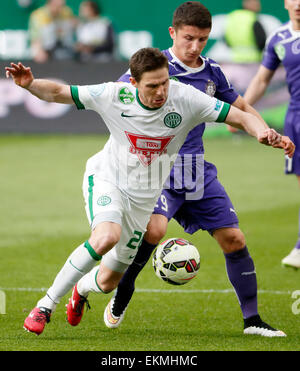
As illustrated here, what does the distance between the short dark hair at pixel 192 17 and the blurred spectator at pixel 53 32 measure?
1428 centimetres

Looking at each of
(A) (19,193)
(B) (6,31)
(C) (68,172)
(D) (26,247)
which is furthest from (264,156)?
(B) (6,31)

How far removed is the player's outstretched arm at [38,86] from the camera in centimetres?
581

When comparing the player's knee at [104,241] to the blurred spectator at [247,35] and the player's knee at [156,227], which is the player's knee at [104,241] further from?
the blurred spectator at [247,35]

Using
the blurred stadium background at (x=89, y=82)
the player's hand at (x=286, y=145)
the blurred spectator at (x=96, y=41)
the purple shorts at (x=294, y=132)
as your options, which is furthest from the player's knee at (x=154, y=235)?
the blurred spectator at (x=96, y=41)

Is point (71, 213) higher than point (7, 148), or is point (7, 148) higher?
point (71, 213)

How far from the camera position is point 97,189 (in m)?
6.18

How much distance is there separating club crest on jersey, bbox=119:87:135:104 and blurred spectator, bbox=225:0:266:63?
1370cm

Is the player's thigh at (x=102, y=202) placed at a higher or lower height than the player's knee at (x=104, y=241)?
higher

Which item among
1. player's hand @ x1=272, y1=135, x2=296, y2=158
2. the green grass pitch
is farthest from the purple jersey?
player's hand @ x1=272, y1=135, x2=296, y2=158

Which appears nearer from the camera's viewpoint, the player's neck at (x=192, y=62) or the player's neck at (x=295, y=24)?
the player's neck at (x=192, y=62)

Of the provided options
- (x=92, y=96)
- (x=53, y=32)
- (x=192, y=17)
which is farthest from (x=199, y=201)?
(x=53, y=32)

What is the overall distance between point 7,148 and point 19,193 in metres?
4.52

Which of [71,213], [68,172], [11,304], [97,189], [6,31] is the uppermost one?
[97,189]

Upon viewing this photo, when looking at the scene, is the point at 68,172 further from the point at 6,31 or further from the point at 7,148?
the point at 6,31
